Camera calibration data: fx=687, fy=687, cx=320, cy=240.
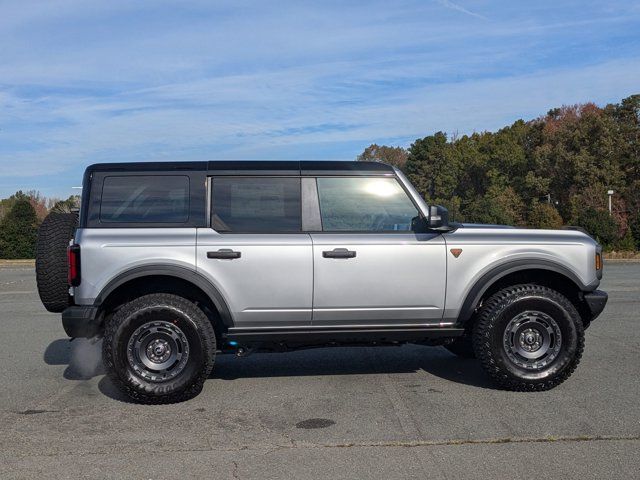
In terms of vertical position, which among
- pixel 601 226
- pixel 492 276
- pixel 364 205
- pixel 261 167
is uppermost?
pixel 261 167

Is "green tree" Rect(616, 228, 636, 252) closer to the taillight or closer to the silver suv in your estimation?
the silver suv

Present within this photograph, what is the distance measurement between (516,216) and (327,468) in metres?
45.0

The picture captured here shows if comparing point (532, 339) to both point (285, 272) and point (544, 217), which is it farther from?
point (544, 217)

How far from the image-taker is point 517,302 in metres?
5.96

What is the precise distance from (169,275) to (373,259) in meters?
1.73

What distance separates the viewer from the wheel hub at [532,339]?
19.7ft

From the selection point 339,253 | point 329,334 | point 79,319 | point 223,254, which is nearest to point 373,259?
point 339,253

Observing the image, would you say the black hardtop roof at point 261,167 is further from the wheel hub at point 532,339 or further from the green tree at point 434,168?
the green tree at point 434,168

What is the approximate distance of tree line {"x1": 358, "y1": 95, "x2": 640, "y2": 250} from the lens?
35.5 metres

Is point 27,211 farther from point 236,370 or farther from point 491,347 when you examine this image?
point 491,347

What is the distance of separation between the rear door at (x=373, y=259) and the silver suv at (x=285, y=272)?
0.04 ft

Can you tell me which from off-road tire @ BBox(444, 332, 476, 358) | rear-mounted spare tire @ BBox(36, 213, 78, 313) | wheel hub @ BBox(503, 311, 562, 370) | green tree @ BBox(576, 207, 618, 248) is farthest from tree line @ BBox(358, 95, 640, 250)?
rear-mounted spare tire @ BBox(36, 213, 78, 313)

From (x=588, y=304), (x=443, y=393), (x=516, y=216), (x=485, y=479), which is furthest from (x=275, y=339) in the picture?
(x=516, y=216)

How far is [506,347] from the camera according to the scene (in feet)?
19.7
